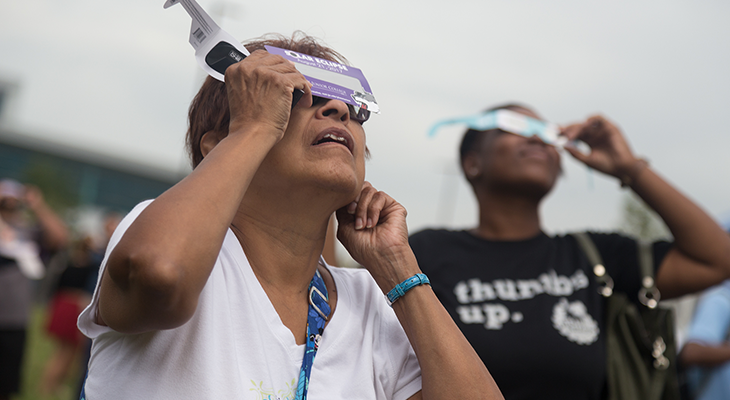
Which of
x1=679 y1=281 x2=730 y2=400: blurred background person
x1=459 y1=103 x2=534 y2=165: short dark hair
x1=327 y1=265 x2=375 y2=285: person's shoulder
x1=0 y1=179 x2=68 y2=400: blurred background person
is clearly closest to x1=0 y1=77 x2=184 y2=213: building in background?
x1=0 y1=179 x2=68 y2=400: blurred background person

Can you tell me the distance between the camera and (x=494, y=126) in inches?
122

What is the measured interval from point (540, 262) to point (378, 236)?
4.12 feet

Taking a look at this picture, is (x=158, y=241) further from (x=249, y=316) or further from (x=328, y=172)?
(x=328, y=172)

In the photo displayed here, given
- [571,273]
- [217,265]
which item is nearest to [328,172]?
[217,265]

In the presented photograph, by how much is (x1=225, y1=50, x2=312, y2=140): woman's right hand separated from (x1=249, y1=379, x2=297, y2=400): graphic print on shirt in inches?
22.7

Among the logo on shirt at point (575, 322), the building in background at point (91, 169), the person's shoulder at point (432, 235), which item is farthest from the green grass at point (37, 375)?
the building in background at point (91, 169)

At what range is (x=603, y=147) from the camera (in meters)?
3.21

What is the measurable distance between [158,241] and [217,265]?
279mm

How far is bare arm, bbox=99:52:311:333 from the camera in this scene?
111cm

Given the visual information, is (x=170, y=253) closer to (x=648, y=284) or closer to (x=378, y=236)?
(x=378, y=236)

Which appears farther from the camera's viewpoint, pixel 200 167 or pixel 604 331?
pixel 604 331

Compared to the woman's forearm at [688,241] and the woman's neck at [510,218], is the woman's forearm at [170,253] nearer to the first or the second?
the woman's neck at [510,218]

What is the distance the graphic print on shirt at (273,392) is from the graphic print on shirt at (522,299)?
1.24 metres

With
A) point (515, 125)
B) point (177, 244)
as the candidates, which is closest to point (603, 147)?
point (515, 125)
